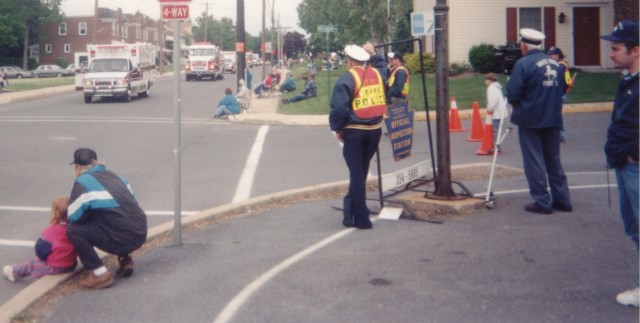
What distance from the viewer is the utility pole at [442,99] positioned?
8.89 m

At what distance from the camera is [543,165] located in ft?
27.8

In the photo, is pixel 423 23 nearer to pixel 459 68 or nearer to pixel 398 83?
pixel 398 83

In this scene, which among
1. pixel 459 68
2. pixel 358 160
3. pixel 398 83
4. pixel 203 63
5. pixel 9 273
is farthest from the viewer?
pixel 203 63

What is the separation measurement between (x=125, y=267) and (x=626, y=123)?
4.28 metres

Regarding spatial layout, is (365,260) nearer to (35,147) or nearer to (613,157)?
(613,157)

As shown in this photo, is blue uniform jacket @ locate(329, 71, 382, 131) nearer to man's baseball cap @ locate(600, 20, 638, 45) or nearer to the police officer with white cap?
the police officer with white cap

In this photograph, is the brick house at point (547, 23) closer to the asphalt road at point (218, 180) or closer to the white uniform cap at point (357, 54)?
the asphalt road at point (218, 180)

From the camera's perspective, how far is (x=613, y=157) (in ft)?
17.8

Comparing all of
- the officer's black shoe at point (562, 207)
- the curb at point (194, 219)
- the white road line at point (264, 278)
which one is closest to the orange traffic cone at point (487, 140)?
the curb at point (194, 219)

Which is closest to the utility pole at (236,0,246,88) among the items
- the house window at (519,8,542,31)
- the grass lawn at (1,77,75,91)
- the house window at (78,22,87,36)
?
the house window at (519,8,542,31)

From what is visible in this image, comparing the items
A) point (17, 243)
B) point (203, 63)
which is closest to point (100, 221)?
point (17, 243)

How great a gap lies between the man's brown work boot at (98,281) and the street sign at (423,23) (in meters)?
4.85

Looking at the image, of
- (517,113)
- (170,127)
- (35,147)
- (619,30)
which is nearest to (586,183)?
A: (517,113)

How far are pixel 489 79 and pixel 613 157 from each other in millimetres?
9333
